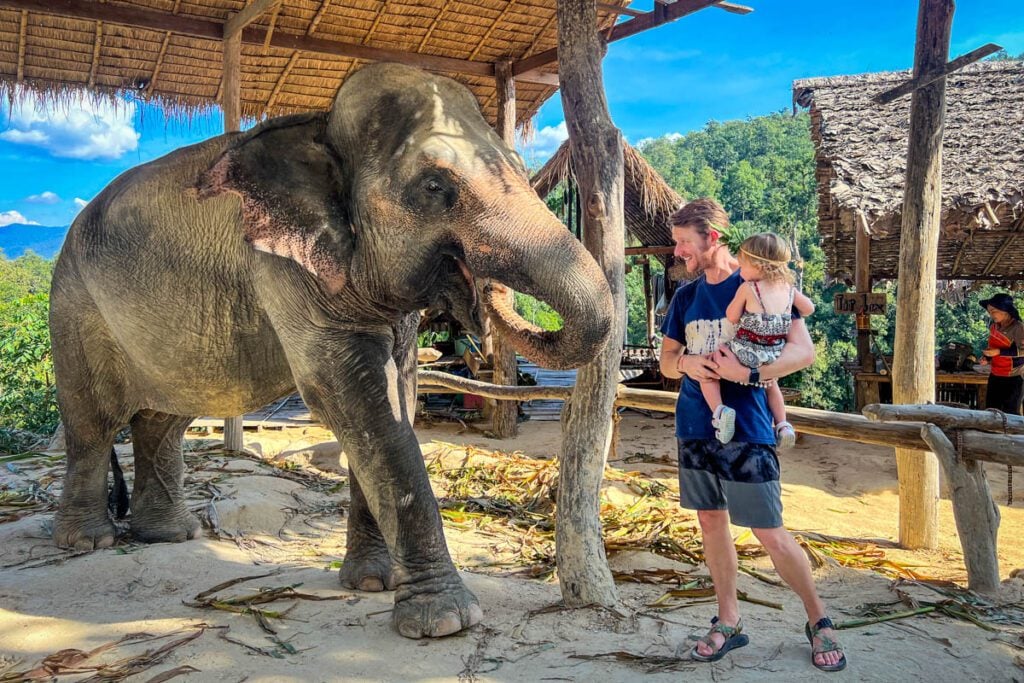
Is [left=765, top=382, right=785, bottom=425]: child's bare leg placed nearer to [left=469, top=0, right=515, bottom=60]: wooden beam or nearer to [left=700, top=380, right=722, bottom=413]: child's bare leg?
[left=700, top=380, right=722, bottom=413]: child's bare leg

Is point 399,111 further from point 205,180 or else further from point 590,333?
point 590,333

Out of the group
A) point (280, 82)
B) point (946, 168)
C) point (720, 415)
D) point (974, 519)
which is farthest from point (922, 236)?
point (280, 82)

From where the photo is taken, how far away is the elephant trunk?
234cm

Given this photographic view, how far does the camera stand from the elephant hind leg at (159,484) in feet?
14.5

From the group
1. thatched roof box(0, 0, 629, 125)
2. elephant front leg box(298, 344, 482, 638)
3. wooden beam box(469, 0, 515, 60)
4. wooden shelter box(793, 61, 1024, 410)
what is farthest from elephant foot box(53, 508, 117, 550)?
wooden shelter box(793, 61, 1024, 410)

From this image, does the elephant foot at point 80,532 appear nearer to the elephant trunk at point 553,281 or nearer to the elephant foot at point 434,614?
the elephant foot at point 434,614

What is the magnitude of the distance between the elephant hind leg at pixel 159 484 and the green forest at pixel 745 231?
10.7 feet

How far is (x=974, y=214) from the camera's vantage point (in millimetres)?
8070

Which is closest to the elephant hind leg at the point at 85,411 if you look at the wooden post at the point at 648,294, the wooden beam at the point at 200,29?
the wooden beam at the point at 200,29

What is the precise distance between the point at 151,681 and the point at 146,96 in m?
6.21

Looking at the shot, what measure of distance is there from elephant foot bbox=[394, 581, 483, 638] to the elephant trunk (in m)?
1.05

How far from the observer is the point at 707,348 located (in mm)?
2854

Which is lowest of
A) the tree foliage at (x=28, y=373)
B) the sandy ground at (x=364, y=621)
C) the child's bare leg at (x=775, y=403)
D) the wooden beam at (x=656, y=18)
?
the sandy ground at (x=364, y=621)

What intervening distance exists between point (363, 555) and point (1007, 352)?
6.62 m
